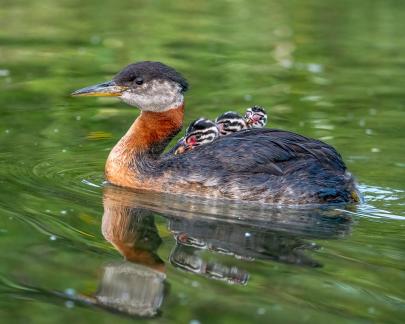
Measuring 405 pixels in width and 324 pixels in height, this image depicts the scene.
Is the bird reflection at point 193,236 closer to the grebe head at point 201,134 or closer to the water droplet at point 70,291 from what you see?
the water droplet at point 70,291

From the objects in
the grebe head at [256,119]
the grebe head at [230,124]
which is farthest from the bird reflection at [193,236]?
the grebe head at [256,119]

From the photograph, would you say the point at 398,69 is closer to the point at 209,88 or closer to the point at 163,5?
the point at 209,88

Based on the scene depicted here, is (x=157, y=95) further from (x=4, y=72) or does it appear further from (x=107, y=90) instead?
(x=4, y=72)

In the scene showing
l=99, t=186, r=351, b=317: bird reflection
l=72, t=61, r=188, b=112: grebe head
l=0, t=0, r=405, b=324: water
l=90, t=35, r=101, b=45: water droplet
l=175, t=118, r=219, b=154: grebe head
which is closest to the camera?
l=0, t=0, r=405, b=324: water

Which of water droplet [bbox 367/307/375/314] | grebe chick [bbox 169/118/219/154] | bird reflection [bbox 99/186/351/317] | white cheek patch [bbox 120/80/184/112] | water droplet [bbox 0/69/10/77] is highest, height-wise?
white cheek patch [bbox 120/80/184/112]

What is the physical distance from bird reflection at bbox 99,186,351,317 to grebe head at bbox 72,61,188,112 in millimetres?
997

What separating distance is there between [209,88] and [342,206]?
5349mm

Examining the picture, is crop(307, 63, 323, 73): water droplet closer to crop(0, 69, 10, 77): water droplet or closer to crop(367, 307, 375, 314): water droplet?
crop(0, 69, 10, 77): water droplet

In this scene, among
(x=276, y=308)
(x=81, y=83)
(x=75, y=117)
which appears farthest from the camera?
(x=81, y=83)

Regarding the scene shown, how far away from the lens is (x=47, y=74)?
1580 cm

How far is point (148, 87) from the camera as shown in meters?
10.9

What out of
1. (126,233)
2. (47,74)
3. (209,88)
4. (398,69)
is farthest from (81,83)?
(126,233)

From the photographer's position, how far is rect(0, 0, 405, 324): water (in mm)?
7684

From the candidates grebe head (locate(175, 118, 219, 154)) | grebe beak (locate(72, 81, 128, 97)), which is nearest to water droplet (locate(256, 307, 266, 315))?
grebe head (locate(175, 118, 219, 154))
